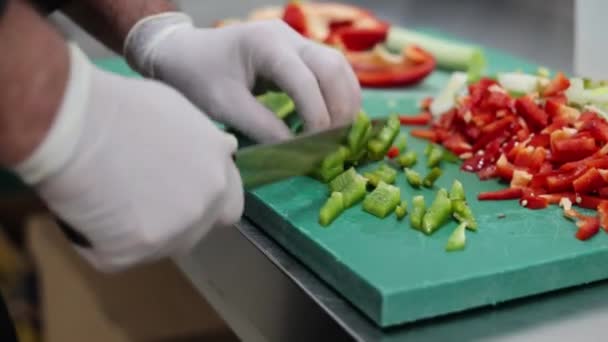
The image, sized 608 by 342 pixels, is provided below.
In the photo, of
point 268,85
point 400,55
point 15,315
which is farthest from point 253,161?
point 15,315

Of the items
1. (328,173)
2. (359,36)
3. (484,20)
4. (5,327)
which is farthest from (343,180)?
(484,20)

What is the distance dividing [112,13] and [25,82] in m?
0.56

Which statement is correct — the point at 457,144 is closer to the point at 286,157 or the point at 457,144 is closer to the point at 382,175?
the point at 382,175

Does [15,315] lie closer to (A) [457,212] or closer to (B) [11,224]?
(B) [11,224]

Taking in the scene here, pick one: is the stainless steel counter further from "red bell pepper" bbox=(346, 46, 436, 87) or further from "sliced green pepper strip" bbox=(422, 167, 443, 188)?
"red bell pepper" bbox=(346, 46, 436, 87)

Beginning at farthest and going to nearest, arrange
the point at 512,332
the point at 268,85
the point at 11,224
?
the point at 11,224 < the point at 268,85 < the point at 512,332

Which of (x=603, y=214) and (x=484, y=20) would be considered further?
(x=484, y=20)

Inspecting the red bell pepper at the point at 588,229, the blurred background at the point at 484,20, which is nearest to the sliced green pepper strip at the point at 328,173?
the red bell pepper at the point at 588,229

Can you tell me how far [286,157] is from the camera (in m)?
1.06

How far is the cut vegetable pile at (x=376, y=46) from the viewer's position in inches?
65.2

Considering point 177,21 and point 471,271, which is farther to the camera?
point 177,21

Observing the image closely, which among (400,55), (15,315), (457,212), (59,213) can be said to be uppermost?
(59,213)

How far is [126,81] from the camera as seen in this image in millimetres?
806

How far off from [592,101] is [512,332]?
49cm
